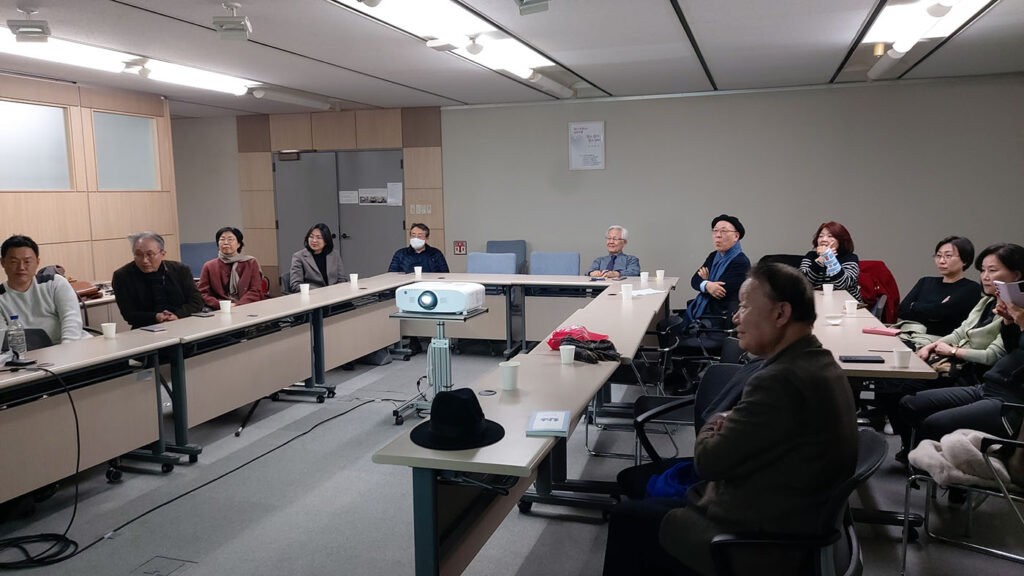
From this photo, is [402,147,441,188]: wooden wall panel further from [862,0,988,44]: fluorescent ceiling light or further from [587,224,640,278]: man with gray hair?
[862,0,988,44]: fluorescent ceiling light

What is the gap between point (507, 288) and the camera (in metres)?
6.44

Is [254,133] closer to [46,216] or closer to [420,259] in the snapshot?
[46,216]

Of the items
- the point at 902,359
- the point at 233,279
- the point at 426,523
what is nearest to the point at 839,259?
the point at 902,359

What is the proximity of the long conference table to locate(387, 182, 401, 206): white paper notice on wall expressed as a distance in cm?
244

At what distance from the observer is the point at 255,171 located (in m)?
8.84

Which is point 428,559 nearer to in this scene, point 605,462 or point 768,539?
point 768,539

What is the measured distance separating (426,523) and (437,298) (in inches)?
96.2

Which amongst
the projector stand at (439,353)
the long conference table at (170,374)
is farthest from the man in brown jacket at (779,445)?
the long conference table at (170,374)

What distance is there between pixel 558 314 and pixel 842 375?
464 cm

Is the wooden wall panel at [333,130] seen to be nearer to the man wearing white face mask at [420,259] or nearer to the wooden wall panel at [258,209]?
the wooden wall panel at [258,209]

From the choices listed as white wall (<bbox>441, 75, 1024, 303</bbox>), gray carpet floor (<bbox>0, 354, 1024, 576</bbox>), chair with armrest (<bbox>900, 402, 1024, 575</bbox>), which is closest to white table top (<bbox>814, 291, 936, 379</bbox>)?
chair with armrest (<bbox>900, 402, 1024, 575</bbox>)

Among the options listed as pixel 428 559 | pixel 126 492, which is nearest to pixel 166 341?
pixel 126 492

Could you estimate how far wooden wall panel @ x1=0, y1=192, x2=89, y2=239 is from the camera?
580cm

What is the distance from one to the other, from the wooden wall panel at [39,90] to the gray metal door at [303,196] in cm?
268
